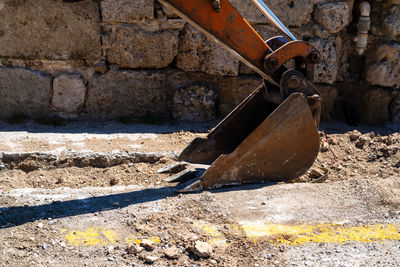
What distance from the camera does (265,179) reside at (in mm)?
3215

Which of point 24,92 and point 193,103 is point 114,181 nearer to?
point 193,103

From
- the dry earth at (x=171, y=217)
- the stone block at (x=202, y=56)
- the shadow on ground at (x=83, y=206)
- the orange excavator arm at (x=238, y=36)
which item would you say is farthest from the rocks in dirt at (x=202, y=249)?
the stone block at (x=202, y=56)

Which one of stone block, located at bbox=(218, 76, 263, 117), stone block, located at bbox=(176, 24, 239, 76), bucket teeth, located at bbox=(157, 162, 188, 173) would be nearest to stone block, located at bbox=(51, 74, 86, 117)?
stone block, located at bbox=(176, 24, 239, 76)

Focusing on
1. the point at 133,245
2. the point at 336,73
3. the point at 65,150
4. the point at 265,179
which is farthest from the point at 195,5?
the point at 336,73

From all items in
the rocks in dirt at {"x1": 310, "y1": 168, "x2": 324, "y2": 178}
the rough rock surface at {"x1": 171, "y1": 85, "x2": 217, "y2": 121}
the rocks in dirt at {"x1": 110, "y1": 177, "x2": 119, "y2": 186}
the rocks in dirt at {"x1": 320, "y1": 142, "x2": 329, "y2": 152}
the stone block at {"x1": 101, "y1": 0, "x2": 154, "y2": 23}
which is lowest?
the rocks in dirt at {"x1": 110, "y1": 177, "x2": 119, "y2": 186}

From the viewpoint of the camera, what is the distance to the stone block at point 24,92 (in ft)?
15.0

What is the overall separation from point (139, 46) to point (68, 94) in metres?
0.80

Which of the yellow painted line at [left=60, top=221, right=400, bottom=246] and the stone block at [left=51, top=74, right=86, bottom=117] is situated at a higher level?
the stone block at [left=51, top=74, right=86, bottom=117]

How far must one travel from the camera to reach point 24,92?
4.61 meters

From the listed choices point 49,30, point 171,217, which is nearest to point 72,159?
point 171,217

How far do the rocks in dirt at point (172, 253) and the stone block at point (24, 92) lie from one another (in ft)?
8.90

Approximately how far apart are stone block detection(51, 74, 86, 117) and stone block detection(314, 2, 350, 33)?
2339mm

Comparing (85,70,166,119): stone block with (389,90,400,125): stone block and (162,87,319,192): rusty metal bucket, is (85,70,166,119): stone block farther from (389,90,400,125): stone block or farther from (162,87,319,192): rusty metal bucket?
(389,90,400,125): stone block

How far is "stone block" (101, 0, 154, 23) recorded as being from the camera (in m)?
4.51
